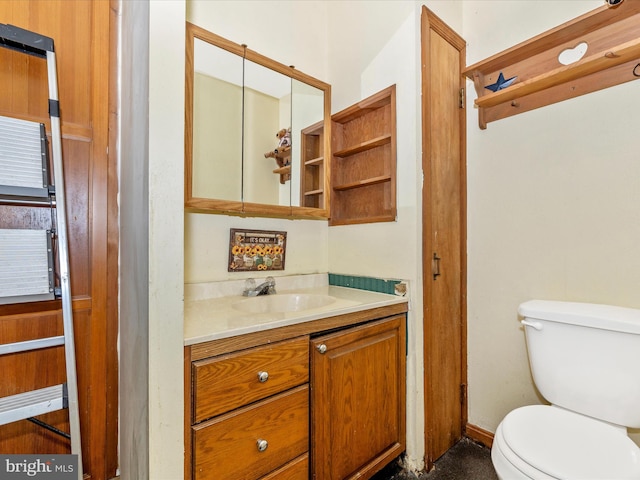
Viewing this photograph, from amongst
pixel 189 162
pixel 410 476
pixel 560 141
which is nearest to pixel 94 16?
pixel 189 162

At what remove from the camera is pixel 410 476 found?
1.47 meters

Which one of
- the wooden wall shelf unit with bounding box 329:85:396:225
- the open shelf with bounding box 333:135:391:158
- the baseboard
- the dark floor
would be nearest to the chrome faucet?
the wooden wall shelf unit with bounding box 329:85:396:225

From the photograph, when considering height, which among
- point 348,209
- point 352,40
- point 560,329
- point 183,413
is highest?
point 352,40

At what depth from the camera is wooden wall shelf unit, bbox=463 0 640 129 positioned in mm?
1229

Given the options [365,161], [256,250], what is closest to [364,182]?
[365,161]

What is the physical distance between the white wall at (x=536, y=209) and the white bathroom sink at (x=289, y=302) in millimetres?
865

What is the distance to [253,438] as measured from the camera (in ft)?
3.21

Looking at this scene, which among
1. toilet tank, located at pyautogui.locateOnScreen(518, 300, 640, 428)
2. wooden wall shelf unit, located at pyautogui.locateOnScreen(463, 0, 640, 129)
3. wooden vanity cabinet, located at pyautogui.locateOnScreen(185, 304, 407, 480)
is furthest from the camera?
wooden wall shelf unit, located at pyautogui.locateOnScreen(463, 0, 640, 129)

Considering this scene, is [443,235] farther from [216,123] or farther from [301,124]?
[216,123]

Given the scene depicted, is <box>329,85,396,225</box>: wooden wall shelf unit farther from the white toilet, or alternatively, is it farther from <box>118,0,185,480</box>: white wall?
<box>118,0,185,480</box>: white wall

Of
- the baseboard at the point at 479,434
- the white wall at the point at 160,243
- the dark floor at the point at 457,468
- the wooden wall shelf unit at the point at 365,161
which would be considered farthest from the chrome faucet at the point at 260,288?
the baseboard at the point at 479,434

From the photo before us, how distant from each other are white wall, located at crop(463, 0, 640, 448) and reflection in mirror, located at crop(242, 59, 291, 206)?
3.44 feet

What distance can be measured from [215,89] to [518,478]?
191 cm

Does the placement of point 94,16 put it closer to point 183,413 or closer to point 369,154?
point 369,154
